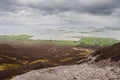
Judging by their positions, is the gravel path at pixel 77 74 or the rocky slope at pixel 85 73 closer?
the gravel path at pixel 77 74

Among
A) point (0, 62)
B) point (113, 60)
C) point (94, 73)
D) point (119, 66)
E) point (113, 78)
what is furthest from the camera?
point (0, 62)

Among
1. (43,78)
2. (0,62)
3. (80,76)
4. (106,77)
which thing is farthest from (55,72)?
(0,62)

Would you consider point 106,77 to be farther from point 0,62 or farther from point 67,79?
point 0,62

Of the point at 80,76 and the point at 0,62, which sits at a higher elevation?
the point at 80,76

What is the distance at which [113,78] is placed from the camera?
1469 inches

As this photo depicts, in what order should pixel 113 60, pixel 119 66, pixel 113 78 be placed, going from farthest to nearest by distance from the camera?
pixel 113 60
pixel 119 66
pixel 113 78

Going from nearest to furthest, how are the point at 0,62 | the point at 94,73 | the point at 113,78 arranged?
Result: the point at 113,78, the point at 94,73, the point at 0,62

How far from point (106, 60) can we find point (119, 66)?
19.8 feet

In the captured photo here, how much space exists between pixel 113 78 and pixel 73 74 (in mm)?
7831

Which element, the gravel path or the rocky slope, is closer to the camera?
the gravel path

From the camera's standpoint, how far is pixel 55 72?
44.3m

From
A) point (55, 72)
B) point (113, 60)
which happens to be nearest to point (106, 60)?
point (113, 60)

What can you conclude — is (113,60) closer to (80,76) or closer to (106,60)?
(106,60)

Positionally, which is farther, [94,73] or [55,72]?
[55,72]
